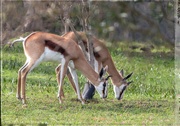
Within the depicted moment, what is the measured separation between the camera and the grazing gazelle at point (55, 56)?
909 centimetres

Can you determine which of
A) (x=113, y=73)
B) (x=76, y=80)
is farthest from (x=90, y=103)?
(x=113, y=73)

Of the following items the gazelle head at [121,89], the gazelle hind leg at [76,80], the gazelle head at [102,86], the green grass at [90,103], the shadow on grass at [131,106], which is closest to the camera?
the green grass at [90,103]

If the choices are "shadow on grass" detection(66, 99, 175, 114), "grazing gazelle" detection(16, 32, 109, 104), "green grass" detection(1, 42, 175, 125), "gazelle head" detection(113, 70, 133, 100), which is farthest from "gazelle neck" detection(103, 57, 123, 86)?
"grazing gazelle" detection(16, 32, 109, 104)

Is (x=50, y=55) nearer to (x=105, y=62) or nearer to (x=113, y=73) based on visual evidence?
(x=105, y=62)

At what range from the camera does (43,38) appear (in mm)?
9156

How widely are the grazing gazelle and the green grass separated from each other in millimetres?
325

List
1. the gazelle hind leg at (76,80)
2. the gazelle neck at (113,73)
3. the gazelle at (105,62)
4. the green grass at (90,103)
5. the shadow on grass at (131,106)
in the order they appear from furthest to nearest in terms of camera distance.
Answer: the gazelle neck at (113,73), the gazelle at (105,62), the gazelle hind leg at (76,80), the shadow on grass at (131,106), the green grass at (90,103)

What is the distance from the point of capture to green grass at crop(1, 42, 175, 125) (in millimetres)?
7703

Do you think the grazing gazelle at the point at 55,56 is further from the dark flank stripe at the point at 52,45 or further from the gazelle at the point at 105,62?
the gazelle at the point at 105,62

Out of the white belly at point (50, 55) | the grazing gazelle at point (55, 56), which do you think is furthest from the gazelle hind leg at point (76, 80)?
the white belly at point (50, 55)

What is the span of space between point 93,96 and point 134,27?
23.3ft

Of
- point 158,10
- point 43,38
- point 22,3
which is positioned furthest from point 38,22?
point 158,10

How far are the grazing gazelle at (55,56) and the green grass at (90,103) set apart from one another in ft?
1.07

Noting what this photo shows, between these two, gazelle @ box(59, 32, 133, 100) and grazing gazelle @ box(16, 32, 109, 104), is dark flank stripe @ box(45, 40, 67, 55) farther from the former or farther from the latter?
gazelle @ box(59, 32, 133, 100)
